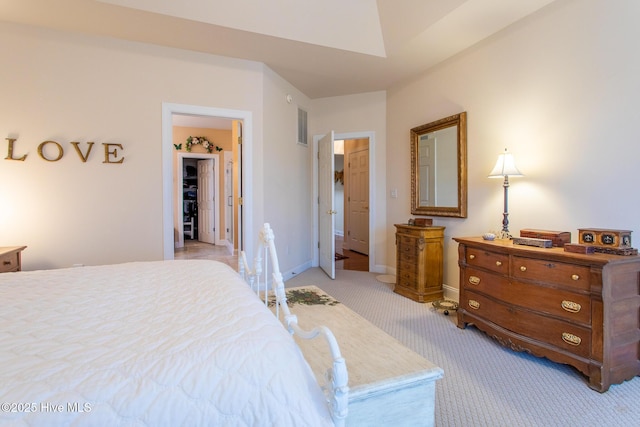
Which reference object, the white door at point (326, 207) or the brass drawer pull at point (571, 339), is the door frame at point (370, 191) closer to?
the white door at point (326, 207)

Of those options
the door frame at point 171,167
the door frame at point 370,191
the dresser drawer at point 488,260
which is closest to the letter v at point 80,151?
the door frame at point 171,167

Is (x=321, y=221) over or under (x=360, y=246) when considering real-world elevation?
over

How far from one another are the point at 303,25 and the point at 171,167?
6.44 ft

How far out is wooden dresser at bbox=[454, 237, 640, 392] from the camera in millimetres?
1858

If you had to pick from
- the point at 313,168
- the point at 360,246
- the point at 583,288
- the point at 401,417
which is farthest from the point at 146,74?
the point at 360,246

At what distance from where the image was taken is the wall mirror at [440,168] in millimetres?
3365

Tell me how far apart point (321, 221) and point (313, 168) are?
85 cm

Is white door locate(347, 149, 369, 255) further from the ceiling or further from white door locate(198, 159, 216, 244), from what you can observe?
white door locate(198, 159, 216, 244)

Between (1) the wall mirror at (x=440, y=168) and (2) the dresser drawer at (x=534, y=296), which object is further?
(1) the wall mirror at (x=440, y=168)

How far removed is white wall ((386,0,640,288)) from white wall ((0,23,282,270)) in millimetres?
2878

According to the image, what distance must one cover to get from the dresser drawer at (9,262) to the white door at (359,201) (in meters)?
5.10

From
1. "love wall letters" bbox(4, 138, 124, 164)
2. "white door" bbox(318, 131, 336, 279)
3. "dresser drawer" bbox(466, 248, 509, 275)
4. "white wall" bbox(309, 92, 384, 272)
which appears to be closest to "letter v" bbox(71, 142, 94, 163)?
"love wall letters" bbox(4, 138, 124, 164)

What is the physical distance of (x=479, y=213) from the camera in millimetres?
3215

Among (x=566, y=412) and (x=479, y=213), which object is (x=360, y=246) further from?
(x=566, y=412)
